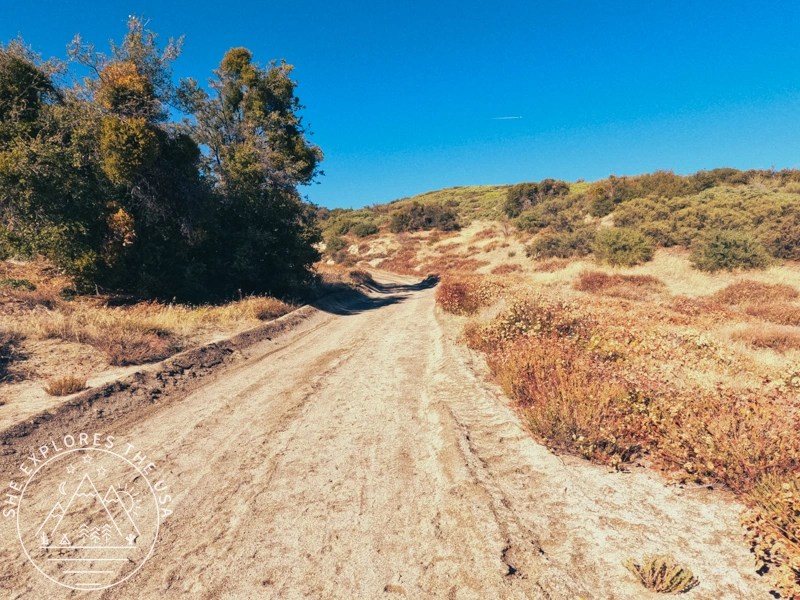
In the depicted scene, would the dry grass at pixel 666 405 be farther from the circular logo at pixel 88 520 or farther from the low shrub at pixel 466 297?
the low shrub at pixel 466 297

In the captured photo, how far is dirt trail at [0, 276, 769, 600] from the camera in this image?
3.15m

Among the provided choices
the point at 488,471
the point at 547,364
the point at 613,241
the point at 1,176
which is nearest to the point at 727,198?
the point at 613,241

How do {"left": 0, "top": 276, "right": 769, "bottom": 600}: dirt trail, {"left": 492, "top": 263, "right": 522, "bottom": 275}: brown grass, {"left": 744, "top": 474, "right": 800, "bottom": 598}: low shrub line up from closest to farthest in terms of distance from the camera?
{"left": 744, "top": 474, "right": 800, "bottom": 598}: low shrub
{"left": 0, "top": 276, "right": 769, "bottom": 600}: dirt trail
{"left": 492, "top": 263, "right": 522, "bottom": 275}: brown grass

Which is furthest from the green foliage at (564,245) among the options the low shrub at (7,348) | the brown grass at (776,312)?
the low shrub at (7,348)

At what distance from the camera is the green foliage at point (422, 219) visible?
5578 centimetres

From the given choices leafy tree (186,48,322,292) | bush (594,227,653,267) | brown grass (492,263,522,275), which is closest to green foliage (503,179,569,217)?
brown grass (492,263,522,275)

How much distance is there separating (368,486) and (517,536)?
5.50ft

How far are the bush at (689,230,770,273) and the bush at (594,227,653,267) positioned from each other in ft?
10.7

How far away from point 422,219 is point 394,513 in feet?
180

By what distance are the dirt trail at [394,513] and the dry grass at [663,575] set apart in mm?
72

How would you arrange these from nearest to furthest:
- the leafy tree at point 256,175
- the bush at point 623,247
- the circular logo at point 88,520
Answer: the circular logo at point 88,520, the leafy tree at point 256,175, the bush at point 623,247

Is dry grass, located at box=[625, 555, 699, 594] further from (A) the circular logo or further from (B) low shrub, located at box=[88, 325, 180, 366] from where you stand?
(B) low shrub, located at box=[88, 325, 180, 366]

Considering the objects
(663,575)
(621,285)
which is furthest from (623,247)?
(663,575)

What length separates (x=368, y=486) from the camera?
4492 mm
